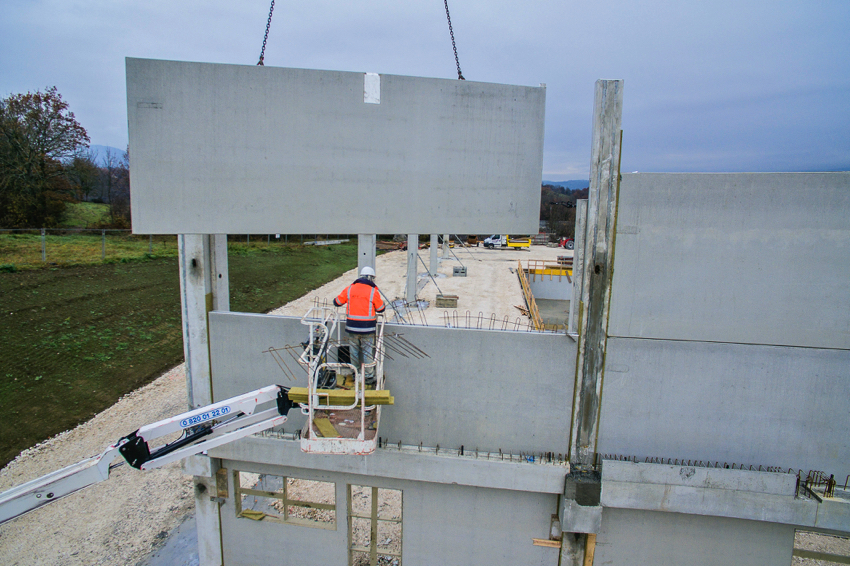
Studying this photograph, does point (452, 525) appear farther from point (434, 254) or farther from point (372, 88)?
point (434, 254)

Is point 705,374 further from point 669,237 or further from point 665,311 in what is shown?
point 669,237

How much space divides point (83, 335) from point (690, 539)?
18.2 metres

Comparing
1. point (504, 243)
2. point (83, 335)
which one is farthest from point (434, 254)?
point (504, 243)

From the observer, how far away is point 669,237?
5.73 meters

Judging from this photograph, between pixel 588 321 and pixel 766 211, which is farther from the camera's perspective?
pixel 588 321

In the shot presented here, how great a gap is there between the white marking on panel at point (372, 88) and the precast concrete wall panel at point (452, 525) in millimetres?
5522

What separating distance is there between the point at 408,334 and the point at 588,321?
2.49m

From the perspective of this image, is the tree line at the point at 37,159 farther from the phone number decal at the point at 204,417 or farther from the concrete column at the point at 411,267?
the phone number decal at the point at 204,417

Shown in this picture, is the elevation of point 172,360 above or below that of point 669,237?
below

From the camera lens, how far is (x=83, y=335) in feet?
49.8

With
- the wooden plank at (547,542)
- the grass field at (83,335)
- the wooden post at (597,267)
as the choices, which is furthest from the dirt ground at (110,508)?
the wooden post at (597,267)

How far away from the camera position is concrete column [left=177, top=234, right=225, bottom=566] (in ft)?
21.3

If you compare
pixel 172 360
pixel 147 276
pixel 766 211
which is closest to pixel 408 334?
pixel 766 211

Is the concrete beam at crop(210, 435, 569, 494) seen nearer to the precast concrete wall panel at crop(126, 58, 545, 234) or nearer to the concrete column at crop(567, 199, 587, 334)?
the concrete column at crop(567, 199, 587, 334)
